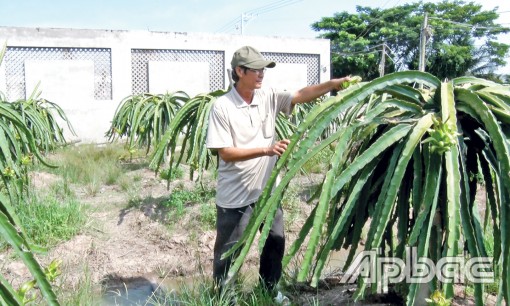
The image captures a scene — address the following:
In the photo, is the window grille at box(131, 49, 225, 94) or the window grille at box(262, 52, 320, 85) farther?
the window grille at box(262, 52, 320, 85)

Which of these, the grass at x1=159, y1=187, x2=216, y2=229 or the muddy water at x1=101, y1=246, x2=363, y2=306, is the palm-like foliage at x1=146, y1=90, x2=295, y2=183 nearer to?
the grass at x1=159, y1=187, x2=216, y2=229

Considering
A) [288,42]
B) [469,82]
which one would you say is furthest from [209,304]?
[288,42]

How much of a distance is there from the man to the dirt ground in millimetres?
987

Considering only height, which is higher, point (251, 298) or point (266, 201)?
point (266, 201)

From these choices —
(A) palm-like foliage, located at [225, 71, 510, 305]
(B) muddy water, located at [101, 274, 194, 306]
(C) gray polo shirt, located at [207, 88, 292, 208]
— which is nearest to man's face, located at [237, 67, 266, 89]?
(C) gray polo shirt, located at [207, 88, 292, 208]

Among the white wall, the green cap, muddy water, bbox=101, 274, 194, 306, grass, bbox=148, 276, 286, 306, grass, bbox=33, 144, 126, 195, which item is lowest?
muddy water, bbox=101, 274, 194, 306

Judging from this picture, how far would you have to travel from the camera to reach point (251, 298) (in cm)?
309

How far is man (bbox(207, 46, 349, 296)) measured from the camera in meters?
3.18

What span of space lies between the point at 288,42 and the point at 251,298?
39.7 feet

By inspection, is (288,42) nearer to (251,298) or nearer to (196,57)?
(196,57)

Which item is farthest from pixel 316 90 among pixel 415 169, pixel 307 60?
pixel 307 60

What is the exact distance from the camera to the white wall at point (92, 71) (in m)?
12.2

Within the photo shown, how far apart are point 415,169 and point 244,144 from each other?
1.27m

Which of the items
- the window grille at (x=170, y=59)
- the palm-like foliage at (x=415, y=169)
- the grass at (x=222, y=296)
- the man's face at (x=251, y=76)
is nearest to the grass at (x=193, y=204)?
the grass at (x=222, y=296)
